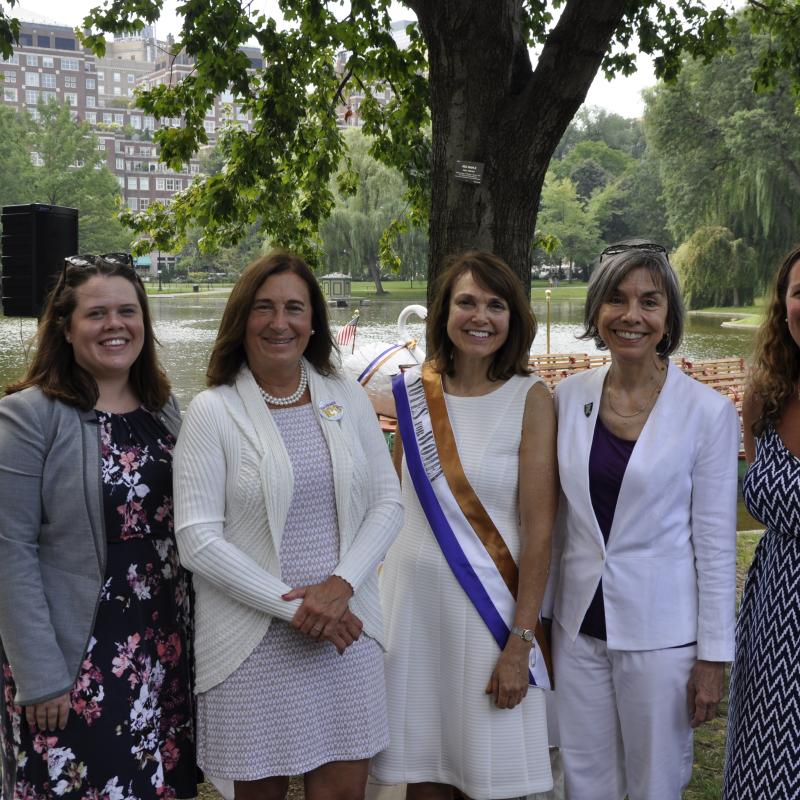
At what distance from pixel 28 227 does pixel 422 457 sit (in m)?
3.61

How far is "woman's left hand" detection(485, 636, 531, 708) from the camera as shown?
2.81 metres

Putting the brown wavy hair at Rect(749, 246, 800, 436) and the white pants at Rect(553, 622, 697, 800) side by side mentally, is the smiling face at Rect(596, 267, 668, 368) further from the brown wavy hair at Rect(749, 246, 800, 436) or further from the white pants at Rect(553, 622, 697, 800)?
the white pants at Rect(553, 622, 697, 800)

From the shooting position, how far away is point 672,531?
2762 millimetres

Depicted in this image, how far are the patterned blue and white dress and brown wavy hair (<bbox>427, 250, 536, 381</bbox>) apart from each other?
2.51 ft

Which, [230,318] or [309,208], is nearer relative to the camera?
[230,318]

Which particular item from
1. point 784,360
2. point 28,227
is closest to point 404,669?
point 784,360

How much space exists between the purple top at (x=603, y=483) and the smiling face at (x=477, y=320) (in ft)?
1.42

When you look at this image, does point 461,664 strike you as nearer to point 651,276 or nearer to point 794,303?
point 651,276

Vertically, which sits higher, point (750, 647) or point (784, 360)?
point (784, 360)

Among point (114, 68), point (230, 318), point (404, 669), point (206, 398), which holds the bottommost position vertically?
point (404, 669)

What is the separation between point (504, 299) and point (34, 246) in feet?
11.8

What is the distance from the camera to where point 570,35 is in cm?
448

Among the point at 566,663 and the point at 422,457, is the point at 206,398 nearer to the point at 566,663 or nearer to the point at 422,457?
the point at 422,457

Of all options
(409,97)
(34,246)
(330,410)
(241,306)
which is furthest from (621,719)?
(409,97)
